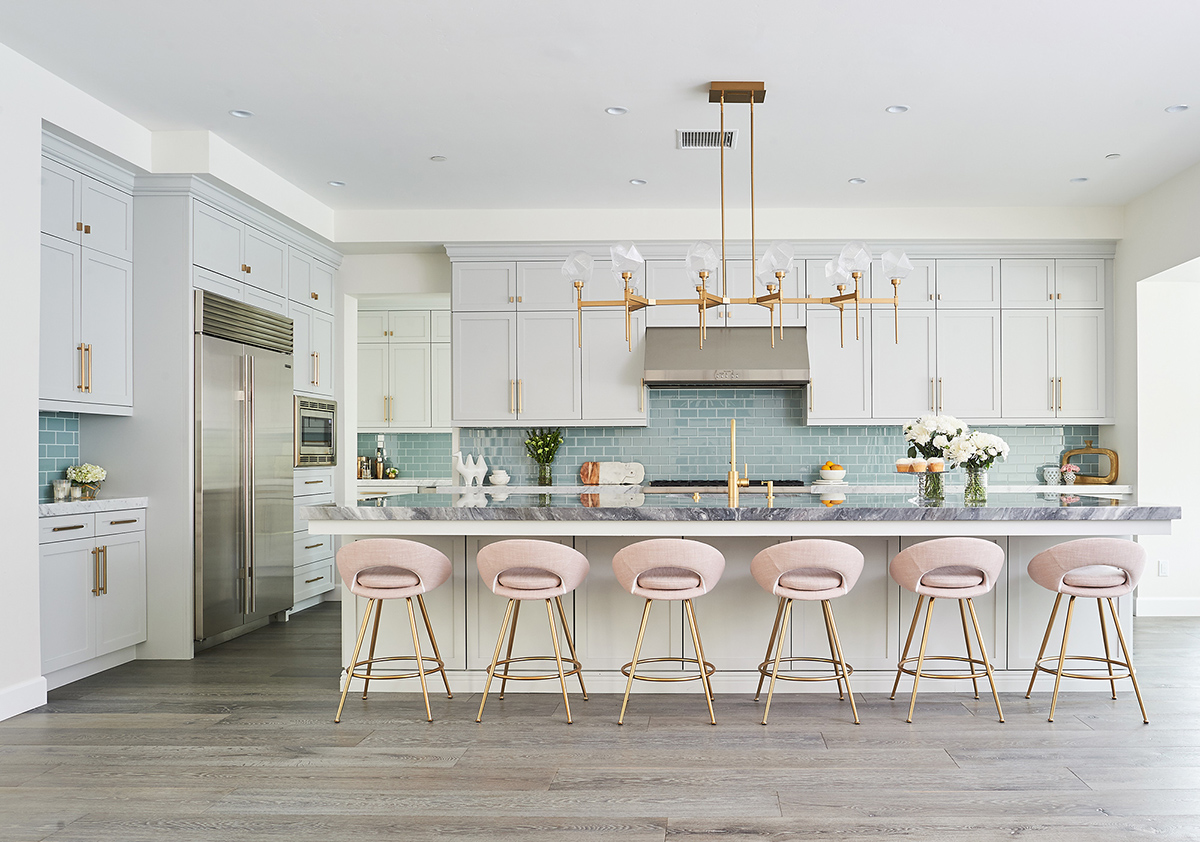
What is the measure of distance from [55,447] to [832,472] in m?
4.88

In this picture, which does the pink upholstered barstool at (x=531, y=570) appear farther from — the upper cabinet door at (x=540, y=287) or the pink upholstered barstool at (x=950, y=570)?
the upper cabinet door at (x=540, y=287)

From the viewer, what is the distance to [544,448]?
6.63m

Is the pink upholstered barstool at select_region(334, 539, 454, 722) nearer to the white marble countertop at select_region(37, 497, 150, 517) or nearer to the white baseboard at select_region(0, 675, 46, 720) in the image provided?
the white baseboard at select_region(0, 675, 46, 720)

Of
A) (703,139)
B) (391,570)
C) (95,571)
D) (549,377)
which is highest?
(703,139)

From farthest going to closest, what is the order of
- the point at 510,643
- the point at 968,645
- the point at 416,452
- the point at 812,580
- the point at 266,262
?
the point at 416,452
the point at 266,262
the point at 510,643
the point at 968,645
the point at 812,580

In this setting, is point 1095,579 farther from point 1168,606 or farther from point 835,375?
point 1168,606

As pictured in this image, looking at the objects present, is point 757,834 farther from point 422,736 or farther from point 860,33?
point 860,33

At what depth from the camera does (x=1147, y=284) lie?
20.0 feet

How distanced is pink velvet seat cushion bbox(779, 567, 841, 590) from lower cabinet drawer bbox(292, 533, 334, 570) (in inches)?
144

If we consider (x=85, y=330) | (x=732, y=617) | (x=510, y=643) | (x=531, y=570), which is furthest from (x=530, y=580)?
(x=85, y=330)

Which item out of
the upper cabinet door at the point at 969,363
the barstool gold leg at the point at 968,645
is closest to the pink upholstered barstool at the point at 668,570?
the barstool gold leg at the point at 968,645

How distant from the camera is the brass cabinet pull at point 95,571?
443 centimetres

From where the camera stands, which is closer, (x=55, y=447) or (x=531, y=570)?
(x=531, y=570)

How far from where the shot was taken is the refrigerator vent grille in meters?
4.99
